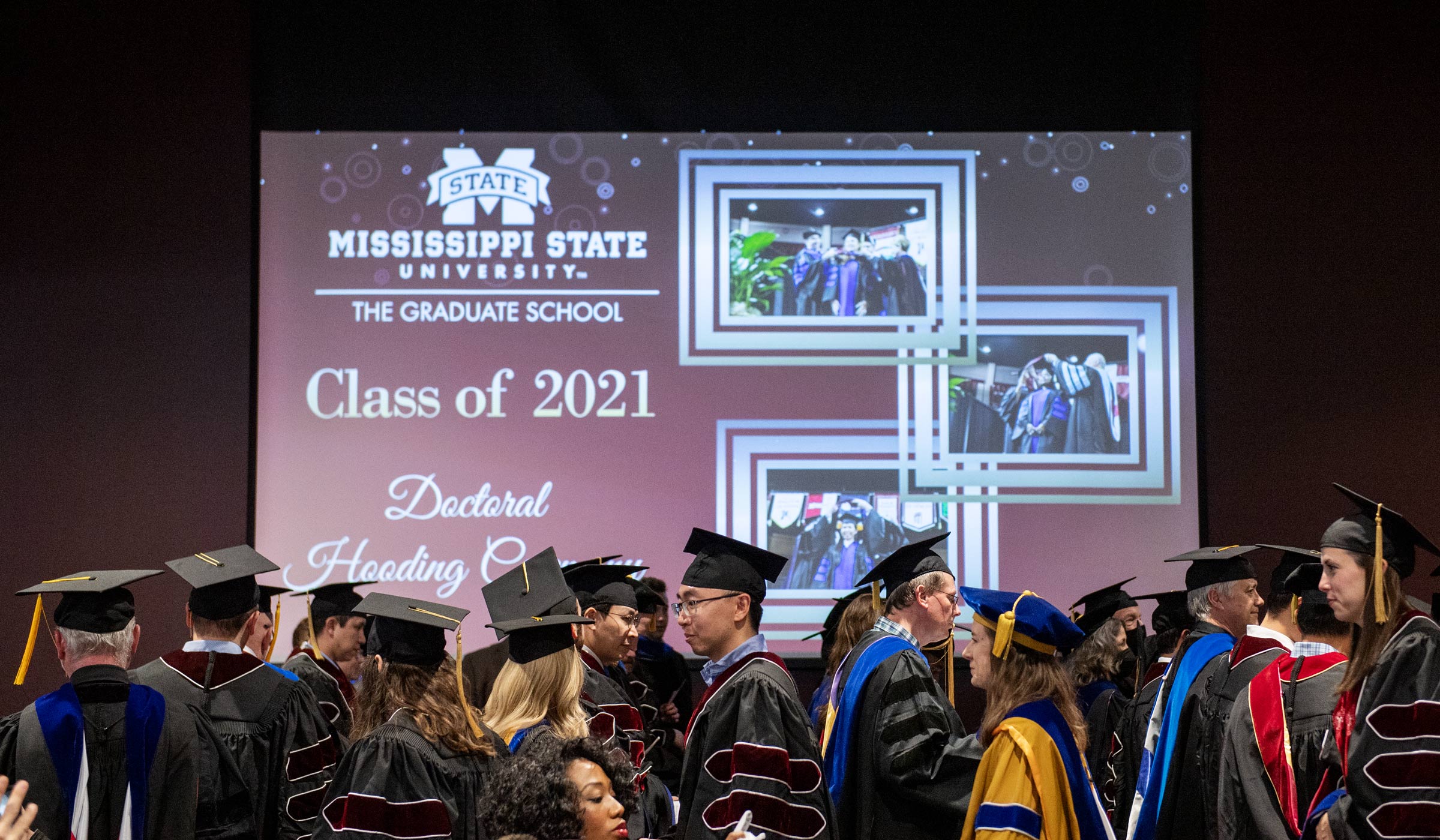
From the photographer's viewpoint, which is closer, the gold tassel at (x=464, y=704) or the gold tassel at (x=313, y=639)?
the gold tassel at (x=464, y=704)

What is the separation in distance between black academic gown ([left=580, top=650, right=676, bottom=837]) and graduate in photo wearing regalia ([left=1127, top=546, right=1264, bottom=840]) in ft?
5.71

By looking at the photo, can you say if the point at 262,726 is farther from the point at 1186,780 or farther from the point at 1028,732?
the point at 1186,780

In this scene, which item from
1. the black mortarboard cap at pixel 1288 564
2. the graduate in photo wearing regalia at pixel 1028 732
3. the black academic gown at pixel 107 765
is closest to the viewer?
the graduate in photo wearing regalia at pixel 1028 732

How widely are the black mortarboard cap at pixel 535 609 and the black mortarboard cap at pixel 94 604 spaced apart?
0.92m

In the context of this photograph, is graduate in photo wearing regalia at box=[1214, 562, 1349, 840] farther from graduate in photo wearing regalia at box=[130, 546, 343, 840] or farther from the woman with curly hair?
graduate in photo wearing regalia at box=[130, 546, 343, 840]

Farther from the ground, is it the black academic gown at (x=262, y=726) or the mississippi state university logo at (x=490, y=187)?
the mississippi state university logo at (x=490, y=187)

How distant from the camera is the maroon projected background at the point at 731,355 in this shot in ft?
22.2

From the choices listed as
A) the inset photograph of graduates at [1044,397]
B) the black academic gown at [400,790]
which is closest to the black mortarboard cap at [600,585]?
the black academic gown at [400,790]

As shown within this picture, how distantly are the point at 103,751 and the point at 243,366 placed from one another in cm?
399

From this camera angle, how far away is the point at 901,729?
3615 millimetres

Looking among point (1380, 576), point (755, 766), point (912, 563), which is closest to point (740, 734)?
point (755, 766)

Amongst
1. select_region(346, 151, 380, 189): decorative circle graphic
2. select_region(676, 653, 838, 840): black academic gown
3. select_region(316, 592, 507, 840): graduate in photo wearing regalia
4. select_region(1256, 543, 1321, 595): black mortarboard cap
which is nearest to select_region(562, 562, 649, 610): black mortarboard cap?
select_region(676, 653, 838, 840): black academic gown

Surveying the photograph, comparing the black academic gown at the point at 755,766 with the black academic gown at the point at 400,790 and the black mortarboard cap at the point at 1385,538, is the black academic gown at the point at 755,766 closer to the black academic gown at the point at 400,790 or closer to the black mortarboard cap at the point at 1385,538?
the black academic gown at the point at 400,790

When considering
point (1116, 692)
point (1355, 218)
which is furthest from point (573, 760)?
point (1355, 218)
